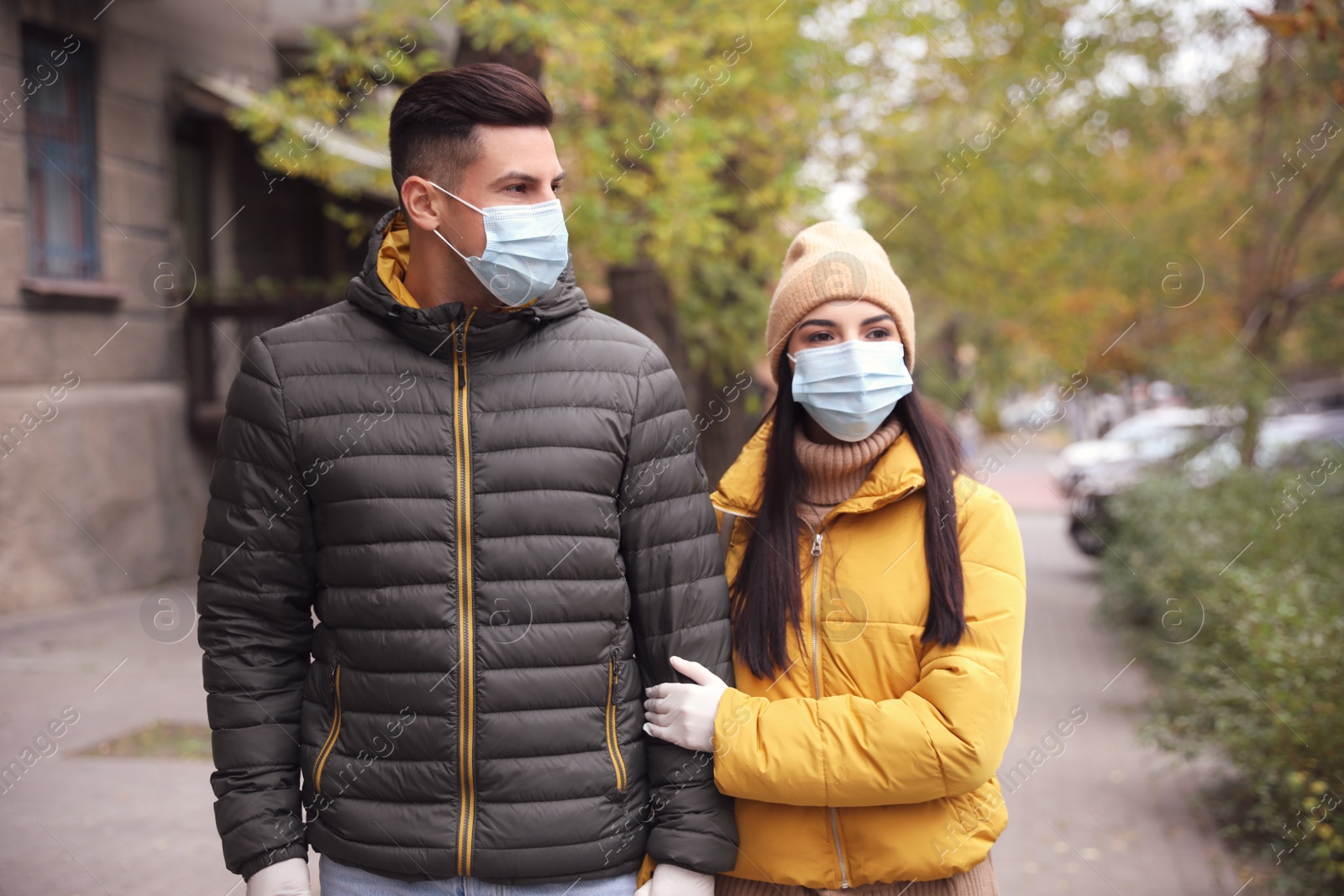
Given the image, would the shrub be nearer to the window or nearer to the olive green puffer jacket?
the olive green puffer jacket

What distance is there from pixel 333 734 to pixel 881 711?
3.22ft

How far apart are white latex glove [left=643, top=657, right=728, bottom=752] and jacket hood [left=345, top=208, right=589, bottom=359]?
678 millimetres

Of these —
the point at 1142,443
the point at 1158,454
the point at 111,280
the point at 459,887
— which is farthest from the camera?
the point at 1158,454

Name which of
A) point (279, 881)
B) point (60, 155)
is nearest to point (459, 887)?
point (279, 881)

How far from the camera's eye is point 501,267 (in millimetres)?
2146

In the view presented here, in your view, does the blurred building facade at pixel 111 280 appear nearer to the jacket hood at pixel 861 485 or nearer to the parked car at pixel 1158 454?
the jacket hood at pixel 861 485

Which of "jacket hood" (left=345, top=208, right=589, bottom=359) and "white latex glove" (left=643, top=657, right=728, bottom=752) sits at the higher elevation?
"jacket hood" (left=345, top=208, right=589, bottom=359)

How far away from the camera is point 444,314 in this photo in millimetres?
2137

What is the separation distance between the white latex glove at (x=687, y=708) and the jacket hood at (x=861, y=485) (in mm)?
414

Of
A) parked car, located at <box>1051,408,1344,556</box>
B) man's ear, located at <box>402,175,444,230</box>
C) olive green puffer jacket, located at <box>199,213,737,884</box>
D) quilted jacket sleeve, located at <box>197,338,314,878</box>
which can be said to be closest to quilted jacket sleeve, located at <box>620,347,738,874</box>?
olive green puffer jacket, located at <box>199,213,737,884</box>

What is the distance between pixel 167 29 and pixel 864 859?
10.5 metres

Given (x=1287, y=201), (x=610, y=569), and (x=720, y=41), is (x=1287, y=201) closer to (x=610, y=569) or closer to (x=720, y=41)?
(x=720, y=41)

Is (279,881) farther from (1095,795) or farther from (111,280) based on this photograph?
(111,280)

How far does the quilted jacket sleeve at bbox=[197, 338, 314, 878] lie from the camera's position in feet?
6.87
